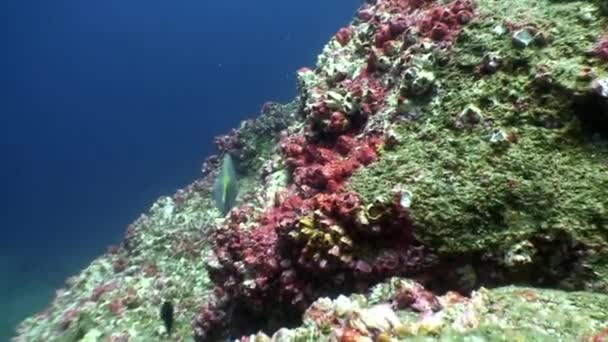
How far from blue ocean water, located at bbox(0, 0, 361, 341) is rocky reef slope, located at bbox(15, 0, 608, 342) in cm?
2451

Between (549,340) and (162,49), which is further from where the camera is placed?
(162,49)

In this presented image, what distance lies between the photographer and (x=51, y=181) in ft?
230

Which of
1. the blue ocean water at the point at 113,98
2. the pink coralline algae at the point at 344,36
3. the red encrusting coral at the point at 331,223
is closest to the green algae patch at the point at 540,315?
the red encrusting coral at the point at 331,223

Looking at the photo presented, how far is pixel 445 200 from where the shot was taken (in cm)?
391

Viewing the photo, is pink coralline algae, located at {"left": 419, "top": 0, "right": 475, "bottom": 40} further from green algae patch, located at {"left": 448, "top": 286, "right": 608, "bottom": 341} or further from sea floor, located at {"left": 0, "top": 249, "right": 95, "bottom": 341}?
sea floor, located at {"left": 0, "top": 249, "right": 95, "bottom": 341}

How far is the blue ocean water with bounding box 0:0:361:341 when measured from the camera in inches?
1843

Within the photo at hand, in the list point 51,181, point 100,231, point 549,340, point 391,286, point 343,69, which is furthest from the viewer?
point 51,181

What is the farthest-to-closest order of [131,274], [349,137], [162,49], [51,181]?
[162,49], [51,181], [131,274], [349,137]

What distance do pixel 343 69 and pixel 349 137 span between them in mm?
1419

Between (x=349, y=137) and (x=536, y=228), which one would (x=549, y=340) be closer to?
(x=536, y=228)

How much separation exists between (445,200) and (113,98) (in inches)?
4455

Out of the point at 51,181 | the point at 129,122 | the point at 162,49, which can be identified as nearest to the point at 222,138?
the point at 51,181

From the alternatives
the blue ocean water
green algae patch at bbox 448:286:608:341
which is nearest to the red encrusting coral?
green algae patch at bbox 448:286:608:341

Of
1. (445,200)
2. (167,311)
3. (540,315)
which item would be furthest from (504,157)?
(167,311)
